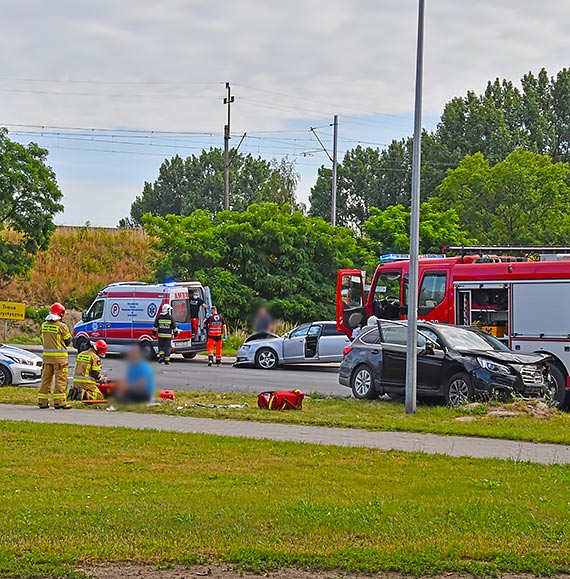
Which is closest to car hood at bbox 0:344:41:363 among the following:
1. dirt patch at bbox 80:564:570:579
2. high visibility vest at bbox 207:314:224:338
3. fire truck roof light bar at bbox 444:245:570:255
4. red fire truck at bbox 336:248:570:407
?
red fire truck at bbox 336:248:570:407

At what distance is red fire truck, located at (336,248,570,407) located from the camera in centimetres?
1991

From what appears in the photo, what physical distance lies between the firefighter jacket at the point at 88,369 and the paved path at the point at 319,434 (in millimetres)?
911

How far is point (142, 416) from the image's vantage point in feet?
55.2

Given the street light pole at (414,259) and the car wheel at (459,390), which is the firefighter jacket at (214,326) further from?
the street light pole at (414,259)

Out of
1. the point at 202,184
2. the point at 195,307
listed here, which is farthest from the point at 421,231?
the point at 202,184

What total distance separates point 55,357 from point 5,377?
16.8 feet

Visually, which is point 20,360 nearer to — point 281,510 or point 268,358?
point 268,358

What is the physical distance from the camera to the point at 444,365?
18375mm

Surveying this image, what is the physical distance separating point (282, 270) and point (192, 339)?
11.4 metres

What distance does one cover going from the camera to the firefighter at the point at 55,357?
1761 cm

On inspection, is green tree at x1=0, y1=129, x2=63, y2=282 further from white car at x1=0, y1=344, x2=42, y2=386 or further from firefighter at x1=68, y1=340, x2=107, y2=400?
firefighter at x1=68, y1=340, x2=107, y2=400

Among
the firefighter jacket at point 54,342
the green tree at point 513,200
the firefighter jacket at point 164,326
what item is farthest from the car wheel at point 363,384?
the green tree at point 513,200

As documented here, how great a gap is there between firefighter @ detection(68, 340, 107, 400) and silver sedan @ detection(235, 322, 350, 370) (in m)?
12.0

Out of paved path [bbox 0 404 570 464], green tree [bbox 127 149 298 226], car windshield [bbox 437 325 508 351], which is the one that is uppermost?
green tree [bbox 127 149 298 226]
